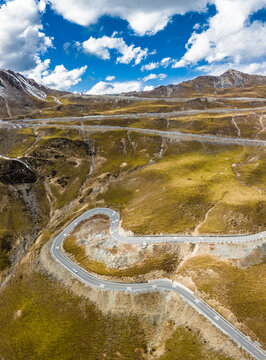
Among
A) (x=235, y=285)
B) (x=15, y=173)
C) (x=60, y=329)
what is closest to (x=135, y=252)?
(x=60, y=329)

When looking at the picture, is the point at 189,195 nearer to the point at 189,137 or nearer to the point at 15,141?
the point at 189,137

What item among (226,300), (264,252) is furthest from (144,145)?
(226,300)

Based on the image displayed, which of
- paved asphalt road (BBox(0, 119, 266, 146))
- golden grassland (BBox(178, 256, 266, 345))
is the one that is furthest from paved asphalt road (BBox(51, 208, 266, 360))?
paved asphalt road (BBox(0, 119, 266, 146))

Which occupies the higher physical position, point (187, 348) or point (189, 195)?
point (189, 195)

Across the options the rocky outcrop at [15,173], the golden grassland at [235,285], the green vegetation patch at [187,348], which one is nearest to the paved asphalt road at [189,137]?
the rocky outcrop at [15,173]

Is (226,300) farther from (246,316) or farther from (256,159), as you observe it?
(256,159)

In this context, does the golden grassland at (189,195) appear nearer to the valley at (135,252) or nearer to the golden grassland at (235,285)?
the valley at (135,252)
